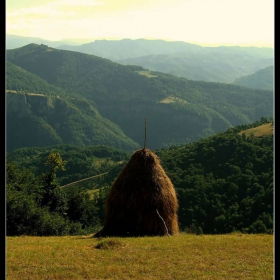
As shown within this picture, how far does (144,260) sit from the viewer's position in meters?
12.4

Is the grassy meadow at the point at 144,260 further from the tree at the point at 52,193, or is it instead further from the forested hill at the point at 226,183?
the tree at the point at 52,193

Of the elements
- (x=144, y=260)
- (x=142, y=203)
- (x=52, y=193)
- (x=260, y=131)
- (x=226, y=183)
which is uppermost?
(x=260, y=131)

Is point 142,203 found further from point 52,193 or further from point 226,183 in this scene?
point 226,183

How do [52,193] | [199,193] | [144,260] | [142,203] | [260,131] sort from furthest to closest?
[260,131] < [199,193] < [52,193] < [142,203] < [144,260]

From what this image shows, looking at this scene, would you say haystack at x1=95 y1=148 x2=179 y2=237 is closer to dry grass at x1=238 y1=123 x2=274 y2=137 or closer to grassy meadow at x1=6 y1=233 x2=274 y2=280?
grassy meadow at x1=6 y1=233 x2=274 y2=280

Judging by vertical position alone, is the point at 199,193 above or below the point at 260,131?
below

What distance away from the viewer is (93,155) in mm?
145750

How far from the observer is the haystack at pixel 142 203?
18.6m

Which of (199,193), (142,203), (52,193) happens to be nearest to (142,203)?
(142,203)

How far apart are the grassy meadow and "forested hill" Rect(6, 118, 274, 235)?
27.6ft

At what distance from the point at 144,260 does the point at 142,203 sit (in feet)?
20.9

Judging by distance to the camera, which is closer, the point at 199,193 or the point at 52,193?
the point at 52,193
